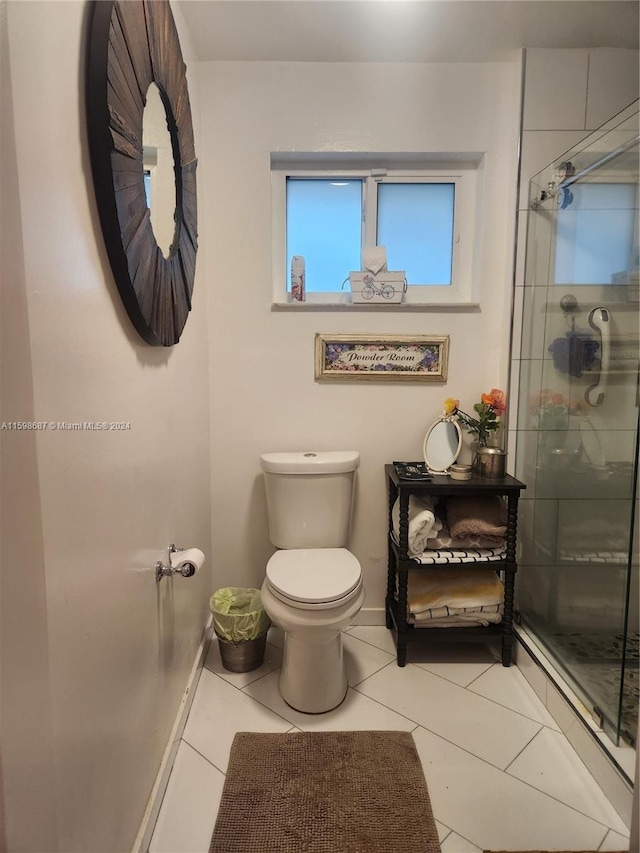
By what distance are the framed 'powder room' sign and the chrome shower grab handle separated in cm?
55

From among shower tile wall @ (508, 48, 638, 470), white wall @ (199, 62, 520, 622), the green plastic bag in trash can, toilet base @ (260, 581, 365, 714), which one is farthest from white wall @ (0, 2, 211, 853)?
shower tile wall @ (508, 48, 638, 470)

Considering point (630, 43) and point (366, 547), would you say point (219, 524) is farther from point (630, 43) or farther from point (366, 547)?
point (630, 43)

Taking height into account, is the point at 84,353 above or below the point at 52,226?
below

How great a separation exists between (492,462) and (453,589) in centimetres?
51

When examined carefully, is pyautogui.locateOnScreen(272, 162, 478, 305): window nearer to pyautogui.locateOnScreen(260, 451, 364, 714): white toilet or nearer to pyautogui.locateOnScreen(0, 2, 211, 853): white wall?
pyautogui.locateOnScreen(260, 451, 364, 714): white toilet

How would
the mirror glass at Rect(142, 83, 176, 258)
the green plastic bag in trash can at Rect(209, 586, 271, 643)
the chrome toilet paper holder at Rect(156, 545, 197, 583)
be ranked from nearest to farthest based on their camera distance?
1. the mirror glass at Rect(142, 83, 176, 258)
2. the chrome toilet paper holder at Rect(156, 545, 197, 583)
3. the green plastic bag in trash can at Rect(209, 586, 271, 643)

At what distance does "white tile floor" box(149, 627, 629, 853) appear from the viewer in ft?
3.84

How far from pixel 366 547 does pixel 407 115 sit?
176 cm

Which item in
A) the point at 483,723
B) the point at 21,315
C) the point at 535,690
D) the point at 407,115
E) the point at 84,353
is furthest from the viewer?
the point at 407,115

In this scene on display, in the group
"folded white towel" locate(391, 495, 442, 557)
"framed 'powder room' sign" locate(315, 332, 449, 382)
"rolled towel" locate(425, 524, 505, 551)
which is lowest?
"rolled towel" locate(425, 524, 505, 551)

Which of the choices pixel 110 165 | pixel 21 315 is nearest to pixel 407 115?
pixel 110 165

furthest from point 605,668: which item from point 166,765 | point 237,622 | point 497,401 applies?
point 166,765

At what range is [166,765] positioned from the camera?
127 centimetres

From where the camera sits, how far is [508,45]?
175cm
